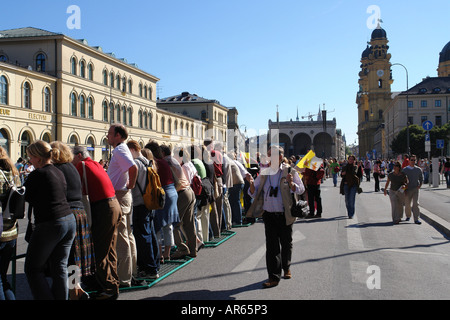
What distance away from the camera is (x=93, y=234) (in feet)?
18.7

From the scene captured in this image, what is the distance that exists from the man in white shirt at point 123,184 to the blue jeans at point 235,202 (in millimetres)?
6258

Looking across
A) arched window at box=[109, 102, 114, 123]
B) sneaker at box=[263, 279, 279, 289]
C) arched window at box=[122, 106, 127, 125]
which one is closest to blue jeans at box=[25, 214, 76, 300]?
sneaker at box=[263, 279, 279, 289]

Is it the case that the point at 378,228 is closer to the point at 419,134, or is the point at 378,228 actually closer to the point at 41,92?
the point at 41,92

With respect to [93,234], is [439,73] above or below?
above

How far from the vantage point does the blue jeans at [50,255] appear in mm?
4684

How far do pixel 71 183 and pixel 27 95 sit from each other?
39.9 meters

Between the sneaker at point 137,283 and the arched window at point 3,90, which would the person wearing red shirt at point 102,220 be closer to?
the sneaker at point 137,283

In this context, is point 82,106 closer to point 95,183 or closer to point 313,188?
point 313,188

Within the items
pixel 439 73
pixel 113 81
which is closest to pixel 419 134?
pixel 113 81

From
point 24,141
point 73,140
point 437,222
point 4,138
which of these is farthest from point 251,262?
point 73,140

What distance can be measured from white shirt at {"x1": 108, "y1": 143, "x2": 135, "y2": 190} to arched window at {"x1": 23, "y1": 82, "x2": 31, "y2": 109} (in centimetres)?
3789

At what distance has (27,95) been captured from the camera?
41.2 metres

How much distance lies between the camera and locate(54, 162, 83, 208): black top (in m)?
5.05
